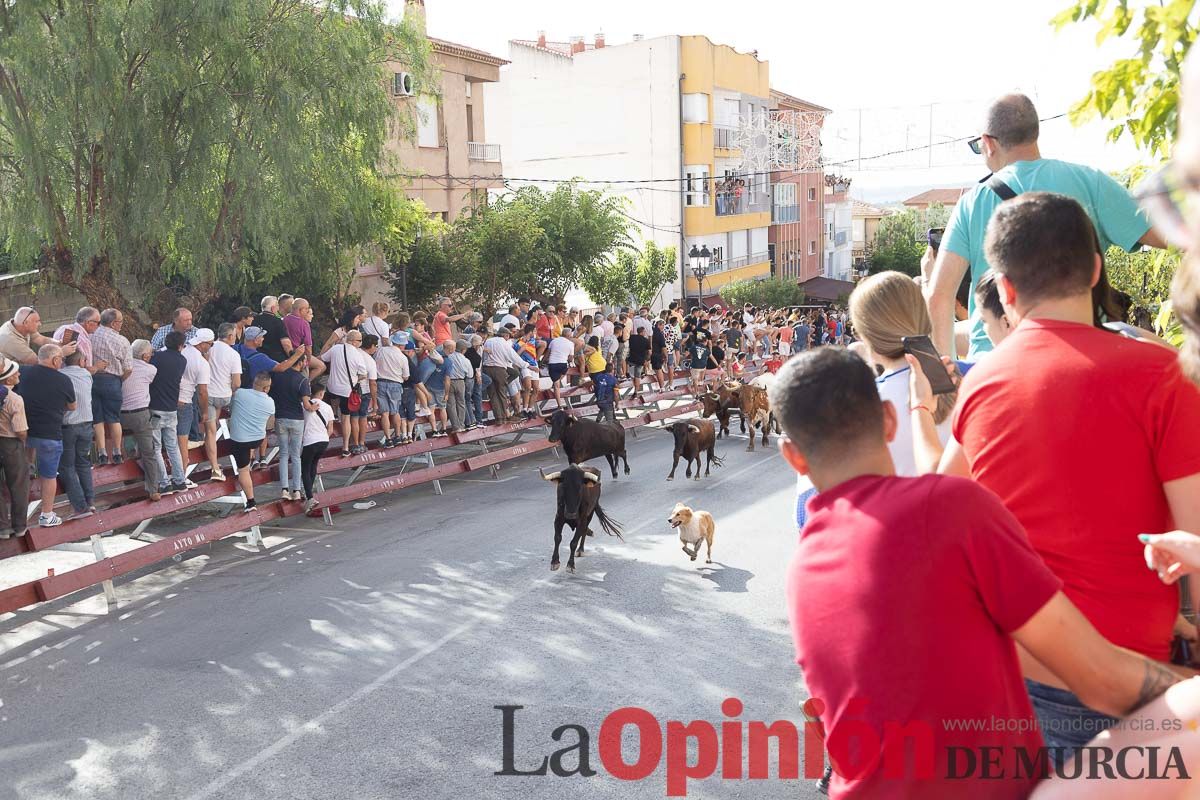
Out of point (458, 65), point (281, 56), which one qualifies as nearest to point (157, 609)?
point (281, 56)

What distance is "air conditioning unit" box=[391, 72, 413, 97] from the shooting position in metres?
22.3

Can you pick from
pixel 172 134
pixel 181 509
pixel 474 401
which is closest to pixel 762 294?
pixel 474 401

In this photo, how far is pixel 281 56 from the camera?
18.3 meters

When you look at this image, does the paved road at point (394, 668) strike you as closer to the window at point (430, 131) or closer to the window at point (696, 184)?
the window at point (430, 131)

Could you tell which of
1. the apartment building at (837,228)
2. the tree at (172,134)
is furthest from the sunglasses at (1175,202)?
the apartment building at (837,228)

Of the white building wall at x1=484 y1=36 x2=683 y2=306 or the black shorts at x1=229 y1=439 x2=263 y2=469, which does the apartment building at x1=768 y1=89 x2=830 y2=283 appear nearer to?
the white building wall at x1=484 y1=36 x2=683 y2=306

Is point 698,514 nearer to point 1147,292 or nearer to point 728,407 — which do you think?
point 1147,292

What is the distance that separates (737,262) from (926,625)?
187 feet

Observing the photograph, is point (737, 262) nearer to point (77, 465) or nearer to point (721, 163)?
point (721, 163)

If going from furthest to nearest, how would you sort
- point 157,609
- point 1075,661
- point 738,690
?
point 157,609 → point 738,690 → point 1075,661

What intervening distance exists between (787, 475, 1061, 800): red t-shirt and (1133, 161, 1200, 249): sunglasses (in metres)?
0.76

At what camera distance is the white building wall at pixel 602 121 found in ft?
170

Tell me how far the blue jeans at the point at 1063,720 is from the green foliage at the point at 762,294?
47.8 meters

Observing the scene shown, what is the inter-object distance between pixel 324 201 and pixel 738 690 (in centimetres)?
1386
